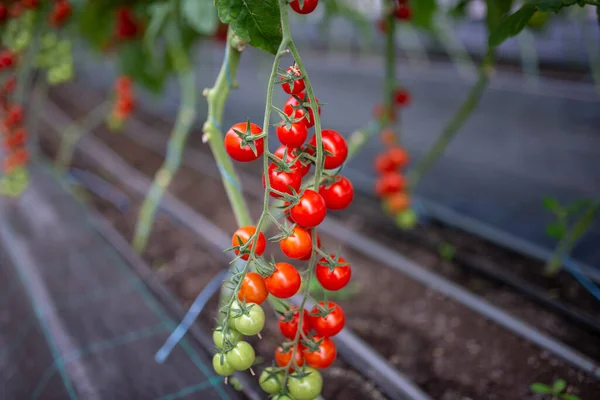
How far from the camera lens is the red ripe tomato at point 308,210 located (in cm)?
61

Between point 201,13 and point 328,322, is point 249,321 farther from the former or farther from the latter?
point 201,13

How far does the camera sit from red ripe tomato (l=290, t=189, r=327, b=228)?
61 centimetres

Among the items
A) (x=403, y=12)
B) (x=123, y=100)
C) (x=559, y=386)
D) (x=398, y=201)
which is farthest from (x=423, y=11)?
(x=123, y=100)

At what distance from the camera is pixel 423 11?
147cm

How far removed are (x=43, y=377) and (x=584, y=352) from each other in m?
1.46

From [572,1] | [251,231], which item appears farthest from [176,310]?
[572,1]

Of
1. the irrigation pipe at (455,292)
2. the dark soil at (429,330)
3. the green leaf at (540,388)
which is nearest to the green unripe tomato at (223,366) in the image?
the dark soil at (429,330)

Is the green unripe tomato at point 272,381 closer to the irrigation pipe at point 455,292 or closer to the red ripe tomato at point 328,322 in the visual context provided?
the red ripe tomato at point 328,322

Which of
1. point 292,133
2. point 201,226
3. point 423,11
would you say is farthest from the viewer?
point 201,226

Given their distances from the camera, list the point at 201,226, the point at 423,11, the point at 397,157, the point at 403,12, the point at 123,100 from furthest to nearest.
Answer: the point at 123,100 → the point at 201,226 → the point at 397,157 → the point at 423,11 → the point at 403,12

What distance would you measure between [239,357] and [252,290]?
0.09 m

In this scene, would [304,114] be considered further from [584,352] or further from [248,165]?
[248,165]

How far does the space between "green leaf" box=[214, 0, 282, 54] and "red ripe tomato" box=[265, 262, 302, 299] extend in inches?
13.1

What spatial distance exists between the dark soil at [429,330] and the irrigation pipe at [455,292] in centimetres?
2
